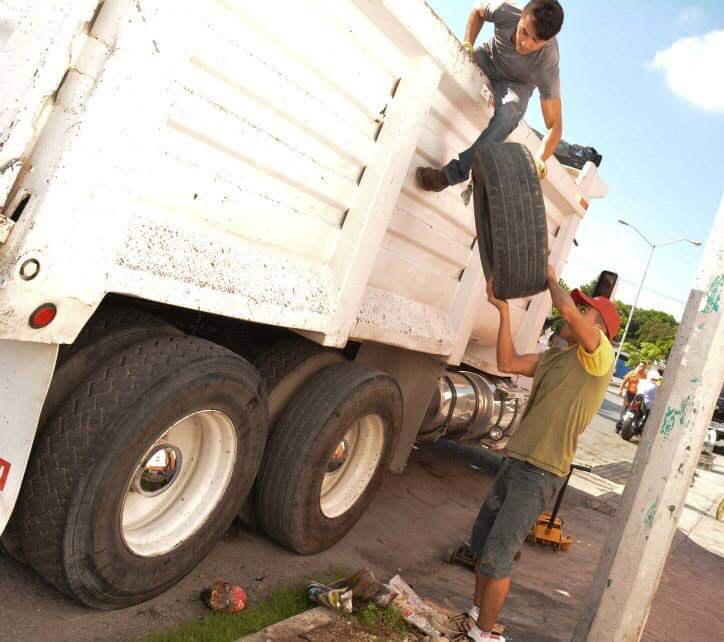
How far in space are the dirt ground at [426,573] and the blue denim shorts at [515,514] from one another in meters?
0.52

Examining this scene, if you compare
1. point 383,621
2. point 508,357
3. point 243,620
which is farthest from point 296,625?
point 508,357

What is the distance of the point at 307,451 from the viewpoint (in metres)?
3.42

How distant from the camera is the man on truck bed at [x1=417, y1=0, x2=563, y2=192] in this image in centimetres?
383

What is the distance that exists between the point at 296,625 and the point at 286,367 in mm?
1154

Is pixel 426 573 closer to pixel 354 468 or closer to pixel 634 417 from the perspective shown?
pixel 354 468

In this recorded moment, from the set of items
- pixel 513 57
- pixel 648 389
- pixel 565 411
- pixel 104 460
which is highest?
pixel 513 57

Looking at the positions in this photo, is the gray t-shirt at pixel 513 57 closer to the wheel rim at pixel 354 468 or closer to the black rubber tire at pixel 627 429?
the wheel rim at pixel 354 468

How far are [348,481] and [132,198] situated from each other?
7.36ft

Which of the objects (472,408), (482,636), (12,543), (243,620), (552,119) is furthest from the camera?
(472,408)

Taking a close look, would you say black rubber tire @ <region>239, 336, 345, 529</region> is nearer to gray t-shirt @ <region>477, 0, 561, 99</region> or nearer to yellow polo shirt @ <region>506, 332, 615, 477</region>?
yellow polo shirt @ <region>506, 332, 615, 477</region>

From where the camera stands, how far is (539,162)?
4.08 metres

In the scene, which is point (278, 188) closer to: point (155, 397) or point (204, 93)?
point (204, 93)

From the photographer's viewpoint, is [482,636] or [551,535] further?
[551,535]

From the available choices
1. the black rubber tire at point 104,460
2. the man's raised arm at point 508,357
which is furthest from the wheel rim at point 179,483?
the man's raised arm at point 508,357
